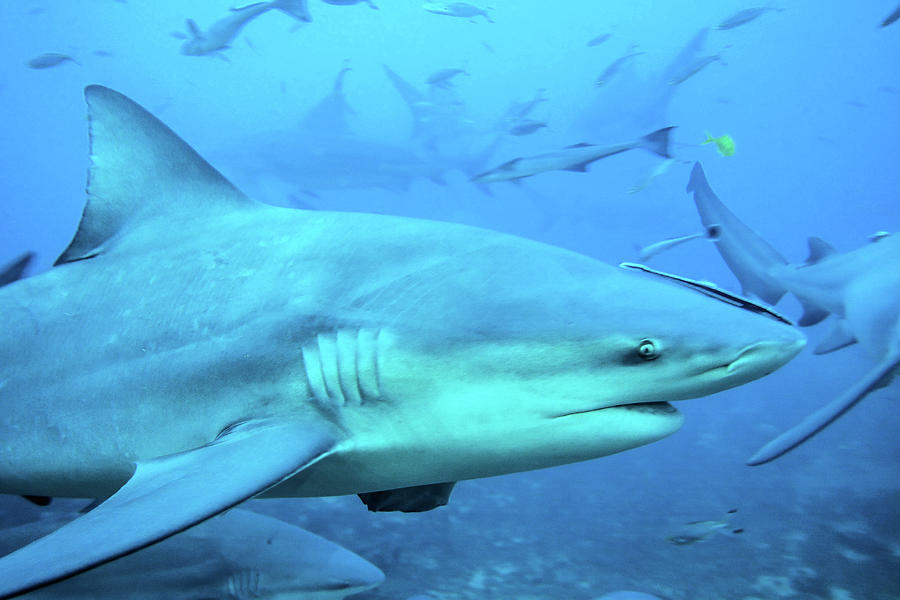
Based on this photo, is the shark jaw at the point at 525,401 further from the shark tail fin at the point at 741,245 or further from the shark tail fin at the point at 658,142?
the shark tail fin at the point at 658,142

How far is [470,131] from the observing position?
3197cm

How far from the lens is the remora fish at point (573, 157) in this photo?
18.4 ft

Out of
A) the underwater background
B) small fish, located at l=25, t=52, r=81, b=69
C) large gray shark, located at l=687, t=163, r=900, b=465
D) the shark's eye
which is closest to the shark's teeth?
the shark's eye

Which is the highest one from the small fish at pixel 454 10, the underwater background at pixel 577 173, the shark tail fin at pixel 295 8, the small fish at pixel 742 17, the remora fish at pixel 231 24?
the small fish at pixel 742 17

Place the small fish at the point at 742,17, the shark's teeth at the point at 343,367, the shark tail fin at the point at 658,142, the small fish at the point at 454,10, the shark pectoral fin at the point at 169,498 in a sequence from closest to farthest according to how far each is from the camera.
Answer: the shark pectoral fin at the point at 169,498 → the shark's teeth at the point at 343,367 → the shark tail fin at the point at 658,142 → the small fish at the point at 454,10 → the small fish at the point at 742,17

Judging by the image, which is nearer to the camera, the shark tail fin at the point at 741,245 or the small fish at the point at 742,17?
the shark tail fin at the point at 741,245

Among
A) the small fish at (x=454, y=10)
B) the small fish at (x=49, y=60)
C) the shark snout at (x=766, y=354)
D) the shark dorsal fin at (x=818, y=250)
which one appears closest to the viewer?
the shark snout at (x=766, y=354)

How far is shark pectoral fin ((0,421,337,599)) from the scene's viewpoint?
943mm

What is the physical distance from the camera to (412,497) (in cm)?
197

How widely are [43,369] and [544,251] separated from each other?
1769mm

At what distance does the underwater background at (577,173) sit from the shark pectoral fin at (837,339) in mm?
1694

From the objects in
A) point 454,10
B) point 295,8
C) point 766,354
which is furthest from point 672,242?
point 454,10

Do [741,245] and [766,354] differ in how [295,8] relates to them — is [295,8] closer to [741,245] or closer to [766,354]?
[741,245]

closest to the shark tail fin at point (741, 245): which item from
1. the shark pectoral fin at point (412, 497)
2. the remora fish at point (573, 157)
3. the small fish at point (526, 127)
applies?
the remora fish at point (573, 157)
